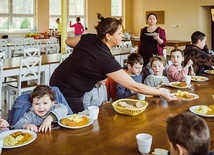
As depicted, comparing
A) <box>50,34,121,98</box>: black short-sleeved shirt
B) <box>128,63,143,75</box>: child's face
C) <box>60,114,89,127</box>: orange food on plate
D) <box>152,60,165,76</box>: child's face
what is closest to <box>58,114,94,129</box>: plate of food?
<box>60,114,89,127</box>: orange food on plate

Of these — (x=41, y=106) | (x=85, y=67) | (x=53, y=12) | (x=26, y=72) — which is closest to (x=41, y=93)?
(x=41, y=106)

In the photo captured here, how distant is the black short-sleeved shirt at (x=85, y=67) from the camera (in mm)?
2232

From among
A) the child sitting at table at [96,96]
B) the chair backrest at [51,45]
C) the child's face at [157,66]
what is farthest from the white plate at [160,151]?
the chair backrest at [51,45]

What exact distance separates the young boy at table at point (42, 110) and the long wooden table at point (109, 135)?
13 cm

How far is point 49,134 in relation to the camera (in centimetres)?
181

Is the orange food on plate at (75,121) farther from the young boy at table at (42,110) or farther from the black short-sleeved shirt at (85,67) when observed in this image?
the black short-sleeved shirt at (85,67)

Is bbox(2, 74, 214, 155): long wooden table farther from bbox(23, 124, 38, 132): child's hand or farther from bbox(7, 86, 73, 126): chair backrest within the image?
bbox(7, 86, 73, 126): chair backrest

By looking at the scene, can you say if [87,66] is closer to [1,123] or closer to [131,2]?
[1,123]

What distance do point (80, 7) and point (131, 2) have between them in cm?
292

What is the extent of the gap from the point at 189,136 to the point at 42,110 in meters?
1.17

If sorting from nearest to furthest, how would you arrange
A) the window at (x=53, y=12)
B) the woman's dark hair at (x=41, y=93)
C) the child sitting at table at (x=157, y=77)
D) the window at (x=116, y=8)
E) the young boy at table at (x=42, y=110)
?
the young boy at table at (x=42, y=110) → the woman's dark hair at (x=41, y=93) → the child sitting at table at (x=157, y=77) → the window at (x=53, y=12) → the window at (x=116, y=8)

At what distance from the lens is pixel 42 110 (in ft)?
6.68

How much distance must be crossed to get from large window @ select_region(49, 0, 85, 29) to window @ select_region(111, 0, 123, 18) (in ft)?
5.85

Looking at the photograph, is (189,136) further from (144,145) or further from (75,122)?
(75,122)
